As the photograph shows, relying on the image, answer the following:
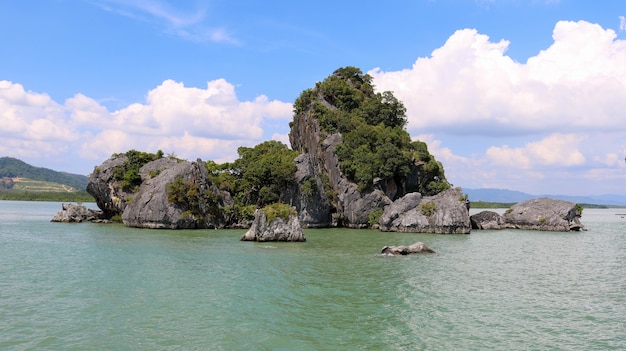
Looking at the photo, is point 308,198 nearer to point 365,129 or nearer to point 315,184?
point 315,184

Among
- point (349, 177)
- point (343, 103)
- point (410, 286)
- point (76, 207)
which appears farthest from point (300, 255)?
point (343, 103)

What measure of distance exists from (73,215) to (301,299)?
6471cm

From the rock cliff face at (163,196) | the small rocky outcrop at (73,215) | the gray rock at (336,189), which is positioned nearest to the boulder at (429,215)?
the gray rock at (336,189)

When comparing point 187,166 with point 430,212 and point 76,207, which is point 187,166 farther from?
point 430,212

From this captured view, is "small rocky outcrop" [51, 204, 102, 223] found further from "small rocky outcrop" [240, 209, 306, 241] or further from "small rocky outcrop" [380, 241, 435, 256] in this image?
"small rocky outcrop" [380, 241, 435, 256]

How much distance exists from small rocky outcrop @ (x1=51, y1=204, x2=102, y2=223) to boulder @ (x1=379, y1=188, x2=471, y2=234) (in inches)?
1956

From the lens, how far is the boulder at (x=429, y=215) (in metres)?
64.4

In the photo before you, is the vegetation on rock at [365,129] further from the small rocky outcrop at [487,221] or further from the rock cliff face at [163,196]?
the rock cliff face at [163,196]

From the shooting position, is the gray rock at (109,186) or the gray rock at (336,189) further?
the gray rock at (336,189)

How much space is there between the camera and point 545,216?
76.7 m

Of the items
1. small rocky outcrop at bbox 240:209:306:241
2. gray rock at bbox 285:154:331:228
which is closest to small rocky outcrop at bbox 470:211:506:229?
gray rock at bbox 285:154:331:228

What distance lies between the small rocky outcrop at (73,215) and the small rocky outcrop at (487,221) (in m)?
64.8

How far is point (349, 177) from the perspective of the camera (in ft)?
269

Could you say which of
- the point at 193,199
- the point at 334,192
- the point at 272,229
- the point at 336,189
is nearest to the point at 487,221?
the point at 336,189
